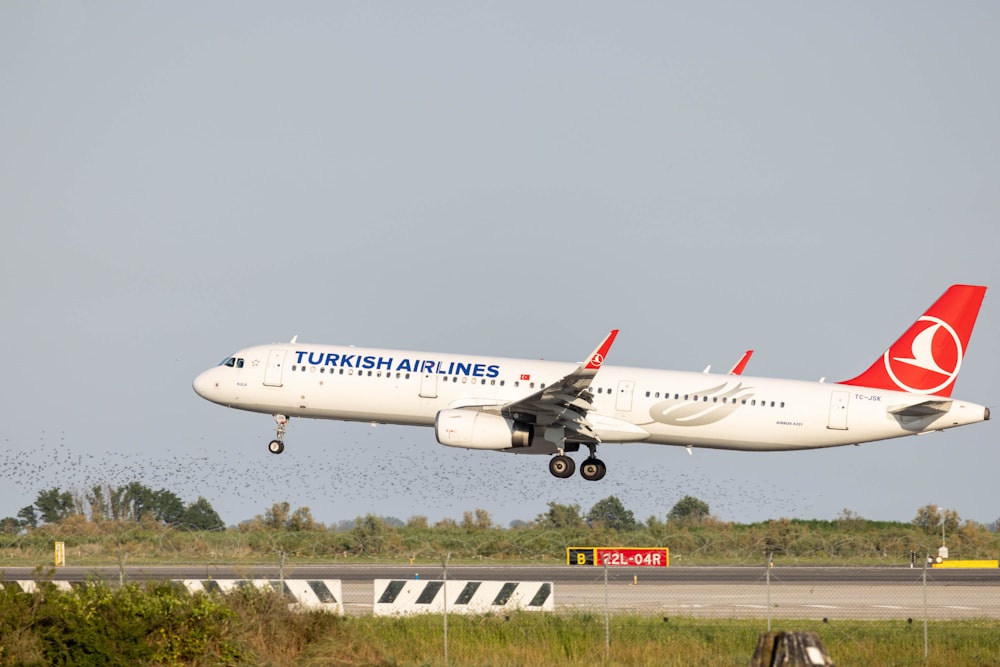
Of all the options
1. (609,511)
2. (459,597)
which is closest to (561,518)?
(609,511)

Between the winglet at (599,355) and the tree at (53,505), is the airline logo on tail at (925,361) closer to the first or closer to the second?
the winglet at (599,355)

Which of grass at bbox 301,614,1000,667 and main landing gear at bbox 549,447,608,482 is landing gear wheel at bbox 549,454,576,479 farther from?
grass at bbox 301,614,1000,667

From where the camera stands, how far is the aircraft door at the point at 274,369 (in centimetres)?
4722

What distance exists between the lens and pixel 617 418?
45.1m

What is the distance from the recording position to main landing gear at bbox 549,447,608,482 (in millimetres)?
45250

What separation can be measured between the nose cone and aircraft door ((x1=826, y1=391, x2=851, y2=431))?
69.1 ft

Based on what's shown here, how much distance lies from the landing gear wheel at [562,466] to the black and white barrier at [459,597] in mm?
15068

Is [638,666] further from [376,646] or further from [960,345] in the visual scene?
[960,345]

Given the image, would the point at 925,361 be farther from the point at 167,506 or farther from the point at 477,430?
the point at 167,506

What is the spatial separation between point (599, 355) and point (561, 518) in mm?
23315

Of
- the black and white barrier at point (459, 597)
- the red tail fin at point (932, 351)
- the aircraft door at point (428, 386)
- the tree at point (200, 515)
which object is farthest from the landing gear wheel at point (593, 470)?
the tree at point (200, 515)

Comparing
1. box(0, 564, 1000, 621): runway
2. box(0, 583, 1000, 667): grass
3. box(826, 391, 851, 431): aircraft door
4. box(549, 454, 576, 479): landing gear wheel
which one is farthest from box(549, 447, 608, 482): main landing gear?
box(0, 583, 1000, 667): grass

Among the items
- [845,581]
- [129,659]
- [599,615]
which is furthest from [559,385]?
[129,659]

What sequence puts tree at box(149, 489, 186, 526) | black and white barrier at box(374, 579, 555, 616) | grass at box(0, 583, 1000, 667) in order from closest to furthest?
grass at box(0, 583, 1000, 667), black and white barrier at box(374, 579, 555, 616), tree at box(149, 489, 186, 526)
